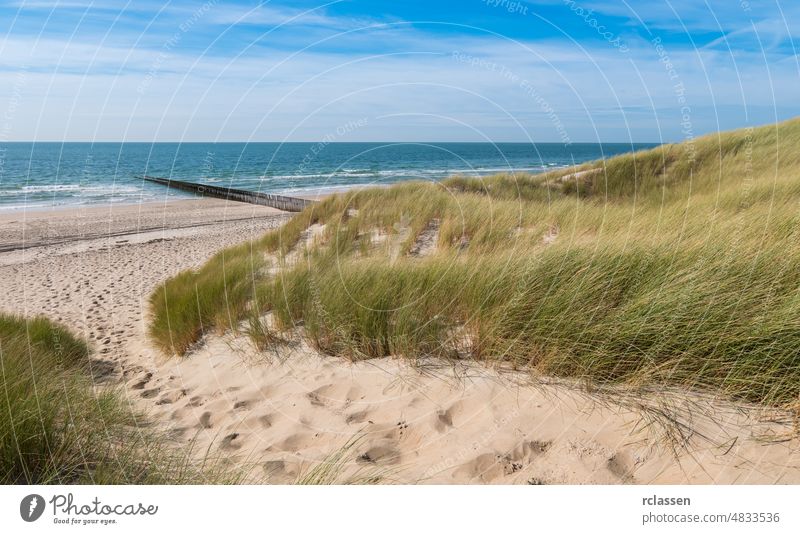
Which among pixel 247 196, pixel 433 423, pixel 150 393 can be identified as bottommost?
pixel 150 393

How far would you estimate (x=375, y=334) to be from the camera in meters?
3.93

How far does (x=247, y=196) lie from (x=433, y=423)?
831 inches

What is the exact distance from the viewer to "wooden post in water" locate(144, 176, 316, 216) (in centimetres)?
1719

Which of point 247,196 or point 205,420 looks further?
point 247,196

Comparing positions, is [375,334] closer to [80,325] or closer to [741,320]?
[741,320]

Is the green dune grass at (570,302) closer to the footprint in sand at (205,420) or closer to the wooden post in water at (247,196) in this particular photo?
the footprint in sand at (205,420)
